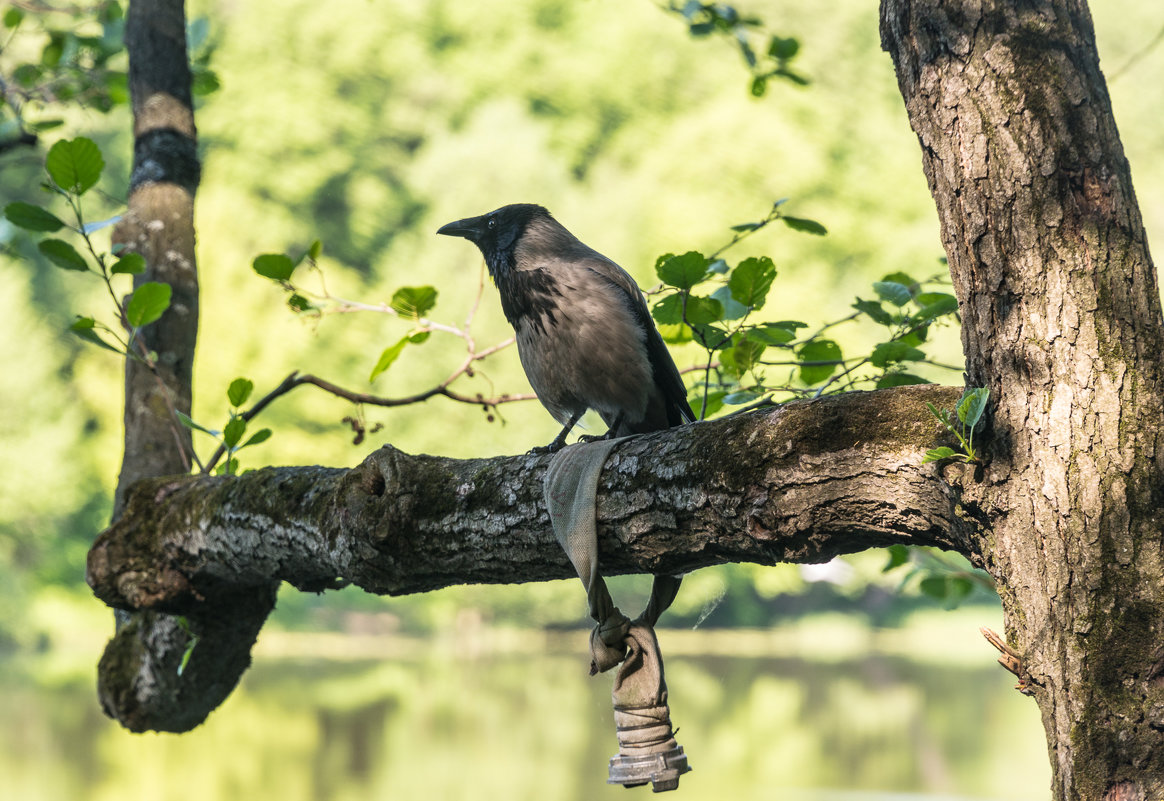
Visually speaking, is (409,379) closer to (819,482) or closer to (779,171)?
(779,171)

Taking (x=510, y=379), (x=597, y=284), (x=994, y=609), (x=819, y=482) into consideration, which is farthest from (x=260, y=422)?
(x=819, y=482)

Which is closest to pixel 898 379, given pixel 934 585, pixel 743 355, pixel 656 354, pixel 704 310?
pixel 743 355

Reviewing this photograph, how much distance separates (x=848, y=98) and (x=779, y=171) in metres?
7.39

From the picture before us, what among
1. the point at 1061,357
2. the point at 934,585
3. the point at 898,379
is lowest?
the point at 934,585

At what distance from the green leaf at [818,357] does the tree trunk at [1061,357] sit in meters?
1.03

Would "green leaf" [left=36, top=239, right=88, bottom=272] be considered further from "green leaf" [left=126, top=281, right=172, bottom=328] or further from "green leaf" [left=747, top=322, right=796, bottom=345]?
"green leaf" [left=747, top=322, right=796, bottom=345]

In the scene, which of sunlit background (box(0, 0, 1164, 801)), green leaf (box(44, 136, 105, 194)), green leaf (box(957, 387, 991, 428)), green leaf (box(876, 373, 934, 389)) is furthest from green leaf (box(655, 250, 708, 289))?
sunlit background (box(0, 0, 1164, 801))

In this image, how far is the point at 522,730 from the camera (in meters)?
17.2

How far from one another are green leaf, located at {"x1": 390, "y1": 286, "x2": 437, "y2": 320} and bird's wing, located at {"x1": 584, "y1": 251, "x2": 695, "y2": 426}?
0.48 meters

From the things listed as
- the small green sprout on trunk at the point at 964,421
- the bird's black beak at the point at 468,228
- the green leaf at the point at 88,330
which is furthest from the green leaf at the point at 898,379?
the green leaf at the point at 88,330

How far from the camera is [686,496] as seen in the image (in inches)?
66.2

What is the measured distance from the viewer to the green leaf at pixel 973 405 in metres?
1.28

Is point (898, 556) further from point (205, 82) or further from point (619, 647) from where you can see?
point (205, 82)

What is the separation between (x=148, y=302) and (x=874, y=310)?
1768 mm
